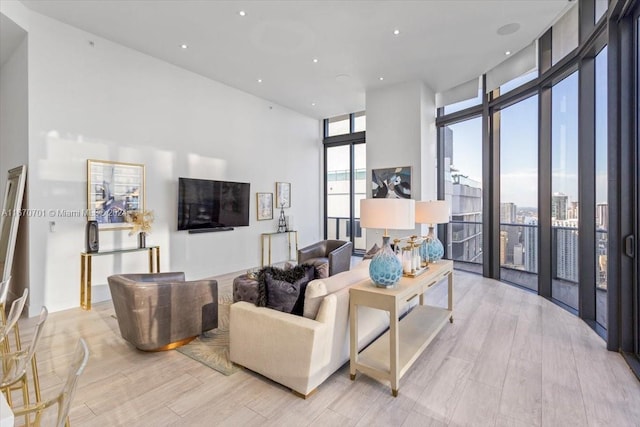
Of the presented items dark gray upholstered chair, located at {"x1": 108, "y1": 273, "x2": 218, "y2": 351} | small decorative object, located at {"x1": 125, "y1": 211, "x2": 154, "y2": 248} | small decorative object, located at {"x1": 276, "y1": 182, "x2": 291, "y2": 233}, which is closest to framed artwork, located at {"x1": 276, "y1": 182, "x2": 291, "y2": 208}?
small decorative object, located at {"x1": 276, "y1": 182, "x2": 291, "y2": 233}

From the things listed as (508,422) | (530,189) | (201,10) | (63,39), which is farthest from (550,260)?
(63,39)

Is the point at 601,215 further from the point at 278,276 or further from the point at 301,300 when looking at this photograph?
the point at 278,276

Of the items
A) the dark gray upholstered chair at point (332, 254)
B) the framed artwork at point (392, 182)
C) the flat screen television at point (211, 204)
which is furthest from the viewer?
the framed artwork at point (392, 182)

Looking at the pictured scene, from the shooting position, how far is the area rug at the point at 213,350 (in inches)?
107

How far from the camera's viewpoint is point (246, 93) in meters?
6.64

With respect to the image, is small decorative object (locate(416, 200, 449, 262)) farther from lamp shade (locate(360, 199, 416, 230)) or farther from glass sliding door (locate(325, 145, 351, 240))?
glass sliding door (locate(325, 145, 351, 240))

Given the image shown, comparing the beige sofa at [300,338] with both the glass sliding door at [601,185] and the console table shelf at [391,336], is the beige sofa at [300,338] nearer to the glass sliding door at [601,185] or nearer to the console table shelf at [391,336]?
the console table shelf at [391,336]

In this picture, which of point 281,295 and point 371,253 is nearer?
point 281,295

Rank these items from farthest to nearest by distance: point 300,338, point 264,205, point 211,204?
1. point 264,205
2. point 211,204
3. point 300,338

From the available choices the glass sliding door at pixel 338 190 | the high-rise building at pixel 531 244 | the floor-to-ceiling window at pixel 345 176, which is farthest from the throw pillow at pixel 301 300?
the glass sliding door at pixel 338 190

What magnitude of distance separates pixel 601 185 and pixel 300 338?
3.68 m

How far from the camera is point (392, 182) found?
629cm

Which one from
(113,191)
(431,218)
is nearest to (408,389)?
(431,218)

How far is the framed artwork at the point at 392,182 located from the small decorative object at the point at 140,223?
4.22 meters
